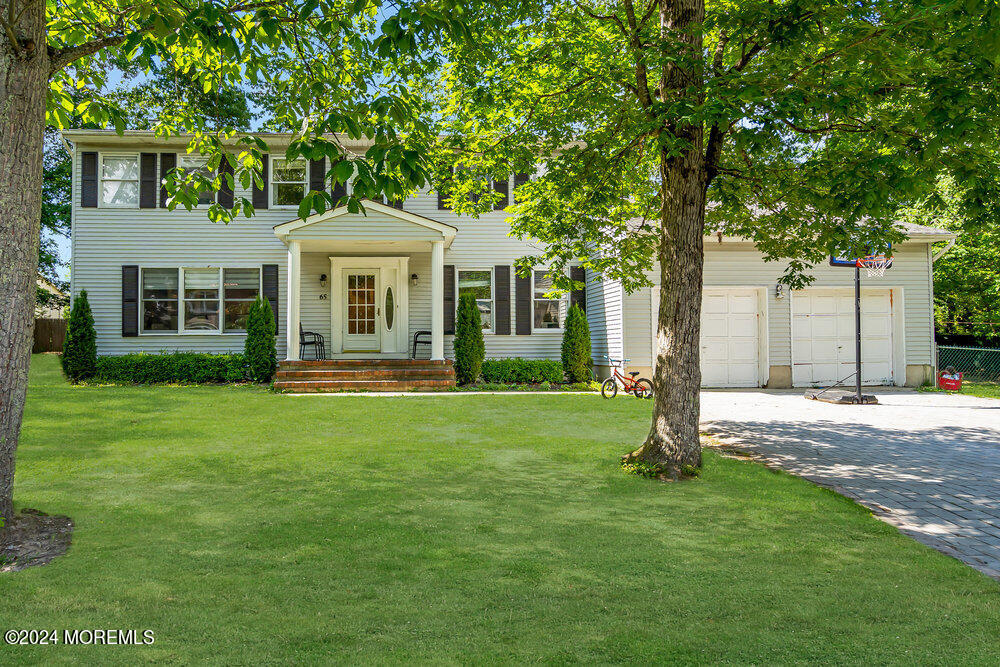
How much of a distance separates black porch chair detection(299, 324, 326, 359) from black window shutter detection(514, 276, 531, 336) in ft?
16.8

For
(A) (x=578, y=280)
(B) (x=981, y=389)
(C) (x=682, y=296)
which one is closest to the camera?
(C) (x=682, y=296)

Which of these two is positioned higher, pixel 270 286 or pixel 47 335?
pixel 270 286

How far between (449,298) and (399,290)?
52.3 inches

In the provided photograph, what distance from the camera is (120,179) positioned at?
1555 cm

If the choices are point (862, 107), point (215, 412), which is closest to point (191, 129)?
point (215, 412)

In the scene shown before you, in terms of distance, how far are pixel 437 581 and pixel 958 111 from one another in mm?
4539

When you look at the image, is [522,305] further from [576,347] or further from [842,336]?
[842,336]

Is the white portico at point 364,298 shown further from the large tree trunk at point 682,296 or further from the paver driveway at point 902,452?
the large tree trunk at point 682,296

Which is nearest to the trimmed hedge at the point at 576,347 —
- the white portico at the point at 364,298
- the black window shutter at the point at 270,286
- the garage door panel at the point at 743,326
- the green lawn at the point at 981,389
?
the garage door panel at the point at 743,326

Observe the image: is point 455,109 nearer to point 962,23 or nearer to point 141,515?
point 962,23

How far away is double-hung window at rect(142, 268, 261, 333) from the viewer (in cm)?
1559

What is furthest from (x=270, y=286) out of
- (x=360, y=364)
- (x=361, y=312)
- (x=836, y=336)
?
(x=836, y=336)

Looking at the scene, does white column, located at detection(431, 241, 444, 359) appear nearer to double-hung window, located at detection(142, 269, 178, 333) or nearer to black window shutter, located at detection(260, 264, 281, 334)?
black window shutter, located at detection(260, 264, 281, 334)

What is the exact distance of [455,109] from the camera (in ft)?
24.9
